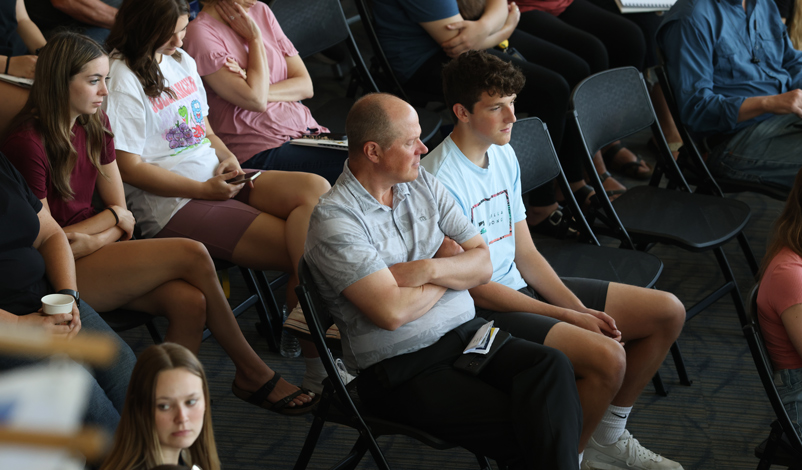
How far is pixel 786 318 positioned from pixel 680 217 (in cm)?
102

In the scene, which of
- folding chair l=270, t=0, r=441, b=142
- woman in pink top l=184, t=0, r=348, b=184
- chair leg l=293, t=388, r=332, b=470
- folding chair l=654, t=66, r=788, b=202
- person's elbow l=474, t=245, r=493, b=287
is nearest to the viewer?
chair leg l=293, t=388, r=332, b=470

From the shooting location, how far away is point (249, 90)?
2926mm

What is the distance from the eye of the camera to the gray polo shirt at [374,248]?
71.6 inches

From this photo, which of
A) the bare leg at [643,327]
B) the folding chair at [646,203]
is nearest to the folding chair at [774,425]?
the bare leg at [643,327]

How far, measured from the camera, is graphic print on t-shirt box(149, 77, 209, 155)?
8.57 ft

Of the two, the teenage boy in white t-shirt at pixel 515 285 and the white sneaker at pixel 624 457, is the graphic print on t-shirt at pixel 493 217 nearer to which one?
the teenage boy in white t-shirt at pixel 515 285

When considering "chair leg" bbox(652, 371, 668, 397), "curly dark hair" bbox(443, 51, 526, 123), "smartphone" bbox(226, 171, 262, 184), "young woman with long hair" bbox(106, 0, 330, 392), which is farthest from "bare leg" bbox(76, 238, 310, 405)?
"chair leg" bbox(652, 371, 668, 397)

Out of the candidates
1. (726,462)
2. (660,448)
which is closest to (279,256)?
(660,448)

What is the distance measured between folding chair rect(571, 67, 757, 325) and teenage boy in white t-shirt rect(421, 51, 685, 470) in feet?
1.95

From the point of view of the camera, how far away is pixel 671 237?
9.09ft

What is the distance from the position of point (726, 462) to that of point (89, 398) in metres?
1.94

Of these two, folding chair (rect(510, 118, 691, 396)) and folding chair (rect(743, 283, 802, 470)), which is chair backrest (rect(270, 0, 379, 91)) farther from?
folding chair (rect(743, 283, 802, 470))

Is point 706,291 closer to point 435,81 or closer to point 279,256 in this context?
point 435,81

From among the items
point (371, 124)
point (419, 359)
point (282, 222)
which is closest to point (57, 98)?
point (282, 222)
